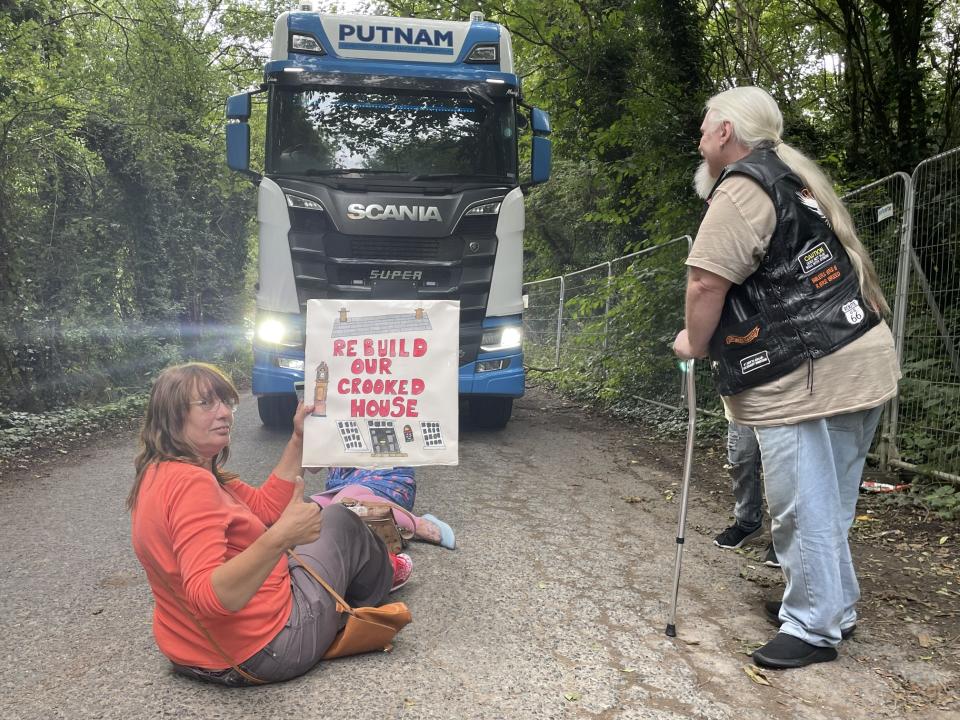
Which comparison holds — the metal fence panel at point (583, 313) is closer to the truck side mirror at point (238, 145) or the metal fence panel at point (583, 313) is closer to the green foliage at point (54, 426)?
the truck side mirror at point (238, 145)

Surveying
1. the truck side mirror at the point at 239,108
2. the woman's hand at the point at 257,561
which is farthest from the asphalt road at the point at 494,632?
the truck side mirror at the point at 239,108

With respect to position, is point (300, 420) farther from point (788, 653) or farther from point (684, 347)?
point (788, 653)

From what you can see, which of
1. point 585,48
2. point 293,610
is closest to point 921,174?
point 293,610

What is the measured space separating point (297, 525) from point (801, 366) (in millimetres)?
1866

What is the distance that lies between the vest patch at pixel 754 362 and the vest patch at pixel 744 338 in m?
0.06

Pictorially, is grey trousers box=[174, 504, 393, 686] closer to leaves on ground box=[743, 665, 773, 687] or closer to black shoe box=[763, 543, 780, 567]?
leaves on ground box=[743, 665, 773, 687]

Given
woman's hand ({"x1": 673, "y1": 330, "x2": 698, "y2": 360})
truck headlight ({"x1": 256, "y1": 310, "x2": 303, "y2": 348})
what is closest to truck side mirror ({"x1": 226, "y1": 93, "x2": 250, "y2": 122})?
truck headlight ({"x1": 256, "y1": 310, "x2": 303, "y2": 348})

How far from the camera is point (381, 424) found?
347 cm

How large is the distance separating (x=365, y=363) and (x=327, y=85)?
5080 mm

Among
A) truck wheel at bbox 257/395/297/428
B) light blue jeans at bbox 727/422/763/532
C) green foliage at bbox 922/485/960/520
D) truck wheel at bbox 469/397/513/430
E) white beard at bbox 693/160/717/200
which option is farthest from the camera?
truck wheel at bbox 469/397/513/430

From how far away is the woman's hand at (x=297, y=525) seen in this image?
2.62 metres

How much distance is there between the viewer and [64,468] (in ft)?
24.8

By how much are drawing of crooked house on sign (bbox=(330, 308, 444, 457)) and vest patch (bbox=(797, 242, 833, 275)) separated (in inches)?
56.8

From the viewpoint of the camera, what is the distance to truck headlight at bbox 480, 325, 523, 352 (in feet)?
25.8
